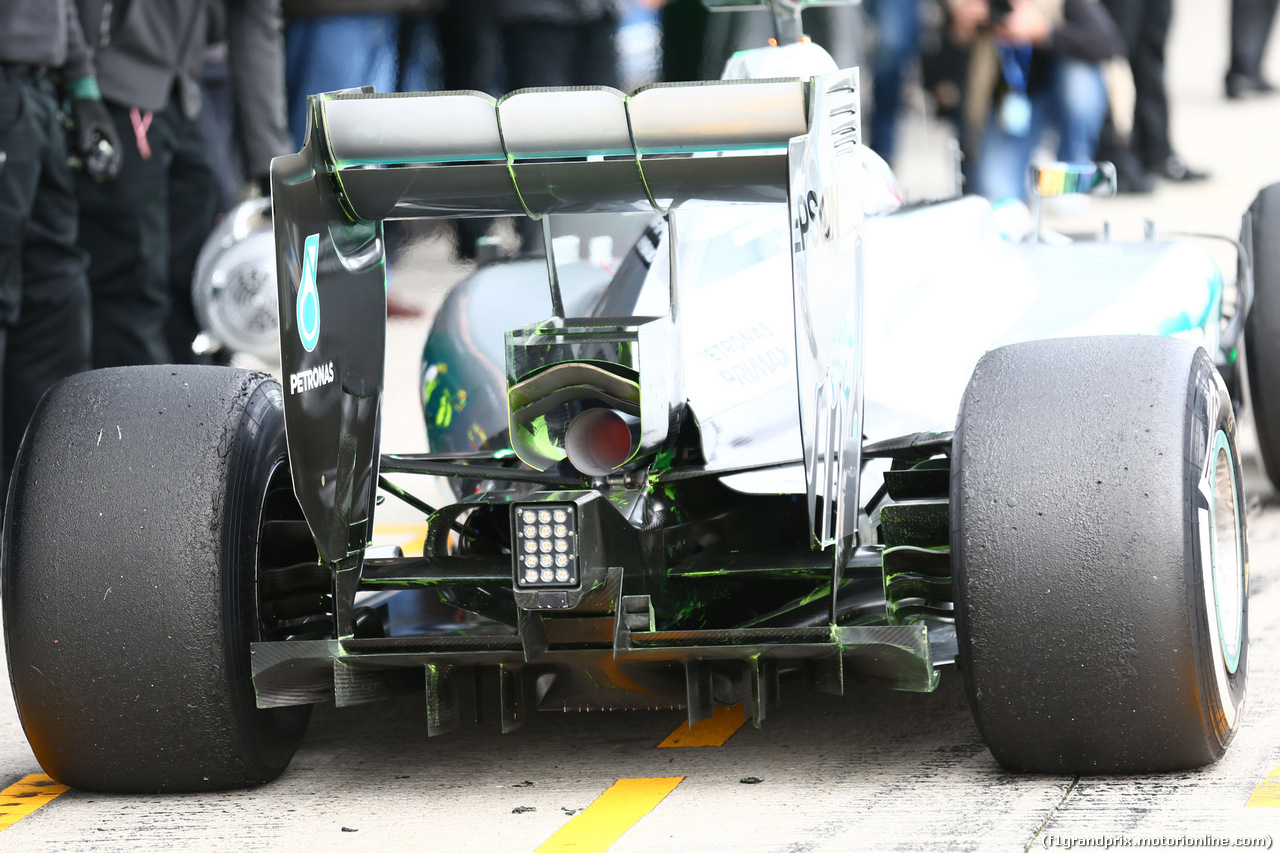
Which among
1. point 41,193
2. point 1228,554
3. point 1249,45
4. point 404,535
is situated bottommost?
point 404,535

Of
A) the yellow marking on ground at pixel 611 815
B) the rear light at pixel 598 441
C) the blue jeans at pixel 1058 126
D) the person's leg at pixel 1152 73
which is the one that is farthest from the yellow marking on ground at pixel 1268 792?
the person's leg at pixel 1152 73

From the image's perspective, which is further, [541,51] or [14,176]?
[541,51]

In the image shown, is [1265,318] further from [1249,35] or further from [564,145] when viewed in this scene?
[1249,35]

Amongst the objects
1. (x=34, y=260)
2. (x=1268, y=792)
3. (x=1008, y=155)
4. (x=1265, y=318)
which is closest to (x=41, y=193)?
(x=34, y=260)

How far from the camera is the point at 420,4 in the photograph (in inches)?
397

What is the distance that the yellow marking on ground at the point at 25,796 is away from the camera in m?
3.72

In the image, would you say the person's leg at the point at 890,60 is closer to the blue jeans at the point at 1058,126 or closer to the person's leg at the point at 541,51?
the blue jeans at the point at 1058,126

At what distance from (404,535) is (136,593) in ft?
10.2

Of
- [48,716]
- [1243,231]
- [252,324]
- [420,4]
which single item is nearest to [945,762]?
[48,716]

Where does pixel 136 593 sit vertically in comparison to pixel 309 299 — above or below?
below

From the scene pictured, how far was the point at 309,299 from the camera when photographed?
11.4 ft

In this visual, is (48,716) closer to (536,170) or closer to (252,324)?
(536,170)

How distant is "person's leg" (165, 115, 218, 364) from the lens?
7.60 m

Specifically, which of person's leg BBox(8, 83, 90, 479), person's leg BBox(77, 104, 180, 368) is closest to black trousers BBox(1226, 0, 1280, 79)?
person's leg BBox(77, 104, 180, 368)
